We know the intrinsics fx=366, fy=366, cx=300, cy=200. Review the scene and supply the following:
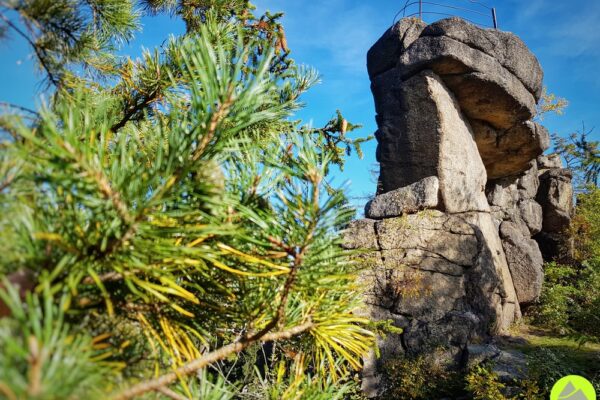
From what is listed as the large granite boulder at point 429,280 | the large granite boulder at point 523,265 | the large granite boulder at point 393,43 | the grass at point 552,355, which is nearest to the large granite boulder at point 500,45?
the large granite boulder at point 393,43

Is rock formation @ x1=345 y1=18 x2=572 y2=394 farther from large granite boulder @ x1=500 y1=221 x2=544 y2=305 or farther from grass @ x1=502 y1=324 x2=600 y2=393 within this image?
grass @ x1=502 y1=324 x2=600 y2=393

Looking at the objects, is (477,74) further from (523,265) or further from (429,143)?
(523,265)

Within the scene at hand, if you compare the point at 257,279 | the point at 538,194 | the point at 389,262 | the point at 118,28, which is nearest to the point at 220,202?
the point at 257,279

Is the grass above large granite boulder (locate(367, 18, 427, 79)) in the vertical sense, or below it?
below

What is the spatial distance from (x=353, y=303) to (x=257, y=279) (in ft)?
1.10

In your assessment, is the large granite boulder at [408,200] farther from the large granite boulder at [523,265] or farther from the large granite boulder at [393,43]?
the large granite boulder at [523,265]

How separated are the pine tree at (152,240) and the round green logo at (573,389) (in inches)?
120

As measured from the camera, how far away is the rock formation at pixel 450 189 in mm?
7535

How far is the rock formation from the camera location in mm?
7535

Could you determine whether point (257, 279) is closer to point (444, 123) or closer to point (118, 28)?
point (118, 28)

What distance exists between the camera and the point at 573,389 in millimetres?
3168

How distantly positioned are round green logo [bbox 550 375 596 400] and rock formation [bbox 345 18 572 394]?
3.33m

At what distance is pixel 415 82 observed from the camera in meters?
10.1

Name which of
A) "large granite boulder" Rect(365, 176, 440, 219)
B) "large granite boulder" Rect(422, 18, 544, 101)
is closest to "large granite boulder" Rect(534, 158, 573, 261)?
"large granite boulder" Rect(422, 18, 544, 101)
